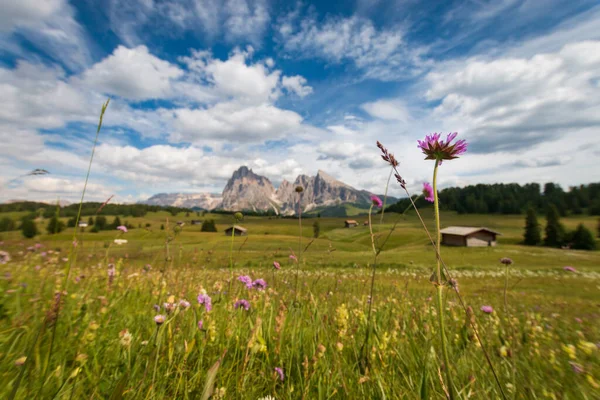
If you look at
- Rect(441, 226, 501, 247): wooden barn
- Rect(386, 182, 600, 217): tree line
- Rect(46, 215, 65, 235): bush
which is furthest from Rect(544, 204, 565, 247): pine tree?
Rect(46, 215, 65, 235): bush

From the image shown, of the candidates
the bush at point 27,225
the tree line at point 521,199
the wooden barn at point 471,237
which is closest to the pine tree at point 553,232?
the wooden barn at point 471,237

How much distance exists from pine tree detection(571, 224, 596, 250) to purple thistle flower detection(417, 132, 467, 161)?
9474cm

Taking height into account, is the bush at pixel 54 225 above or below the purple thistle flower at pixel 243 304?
above

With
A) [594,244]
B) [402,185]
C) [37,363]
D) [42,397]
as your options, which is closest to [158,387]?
[42,397]

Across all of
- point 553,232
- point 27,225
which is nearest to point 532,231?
point 553,232

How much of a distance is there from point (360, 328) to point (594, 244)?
9855 cm

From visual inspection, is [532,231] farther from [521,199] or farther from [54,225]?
[54,225]

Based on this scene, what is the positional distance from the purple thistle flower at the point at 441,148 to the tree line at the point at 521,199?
113321mm

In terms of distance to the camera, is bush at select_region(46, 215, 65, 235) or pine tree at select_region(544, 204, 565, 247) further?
pine tree at select_region(544, 204, 565, 247)

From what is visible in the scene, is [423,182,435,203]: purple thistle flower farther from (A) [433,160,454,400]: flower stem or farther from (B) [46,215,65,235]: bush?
(B) [46,215,65,235]: bush

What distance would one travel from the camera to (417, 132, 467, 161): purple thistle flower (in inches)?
59.9

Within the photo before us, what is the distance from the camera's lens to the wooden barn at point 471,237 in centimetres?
7150

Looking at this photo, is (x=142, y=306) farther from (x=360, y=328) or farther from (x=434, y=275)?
(x=434, y=275)

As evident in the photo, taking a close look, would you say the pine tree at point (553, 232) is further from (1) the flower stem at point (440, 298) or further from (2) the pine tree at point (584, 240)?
(1) the flower stem at point (440, 298)
